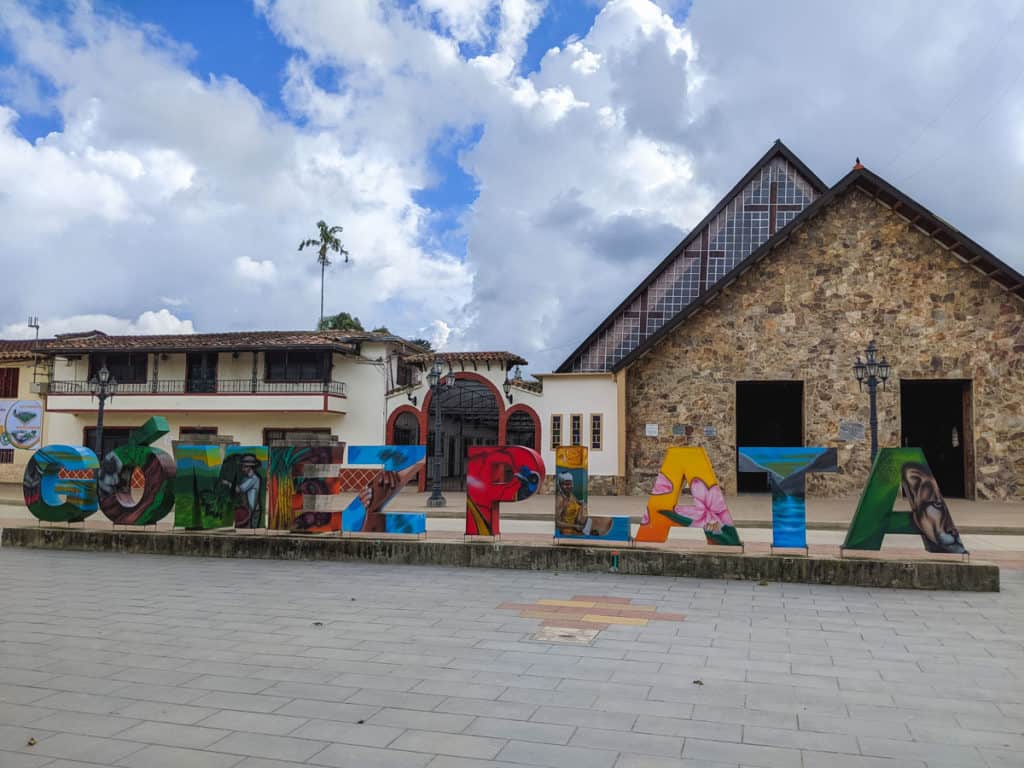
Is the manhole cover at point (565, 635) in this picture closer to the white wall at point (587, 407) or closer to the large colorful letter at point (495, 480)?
the large colorful letter at point (495, 480)

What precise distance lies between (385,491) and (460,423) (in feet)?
77.6

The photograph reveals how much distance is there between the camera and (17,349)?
35.9m

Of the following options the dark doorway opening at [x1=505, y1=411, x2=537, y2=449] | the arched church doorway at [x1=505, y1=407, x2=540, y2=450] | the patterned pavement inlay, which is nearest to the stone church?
the arched church doorway at [x1=505, y1=407, x2=540, y2=450]

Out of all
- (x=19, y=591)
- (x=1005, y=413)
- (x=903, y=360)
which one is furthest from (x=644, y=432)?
(x=19, y=591)

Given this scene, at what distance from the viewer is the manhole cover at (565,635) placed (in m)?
6.62

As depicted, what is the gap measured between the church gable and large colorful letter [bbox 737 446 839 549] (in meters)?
22.0

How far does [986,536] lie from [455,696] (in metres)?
14.8

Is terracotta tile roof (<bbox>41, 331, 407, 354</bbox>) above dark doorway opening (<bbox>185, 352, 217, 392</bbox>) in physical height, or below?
above

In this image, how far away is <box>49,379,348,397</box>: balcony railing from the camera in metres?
30.2

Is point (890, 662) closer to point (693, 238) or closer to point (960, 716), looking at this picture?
point (960, 716)

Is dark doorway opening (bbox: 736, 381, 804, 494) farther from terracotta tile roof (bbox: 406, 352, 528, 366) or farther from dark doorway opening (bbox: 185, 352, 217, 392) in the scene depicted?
dark doorway opening (bbox: 185, 352, 217, 392)

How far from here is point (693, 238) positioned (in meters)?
33.3

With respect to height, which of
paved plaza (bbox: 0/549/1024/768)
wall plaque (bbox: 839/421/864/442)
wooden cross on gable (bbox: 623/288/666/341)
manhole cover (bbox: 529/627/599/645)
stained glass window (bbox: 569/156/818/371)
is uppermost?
stained glass window (bbox: 569/156/818/371)

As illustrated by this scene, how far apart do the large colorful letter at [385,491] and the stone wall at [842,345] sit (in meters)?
15.0
